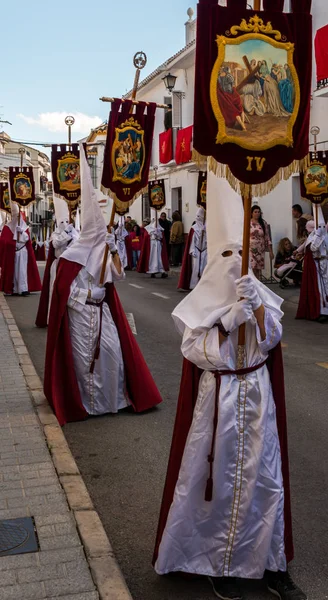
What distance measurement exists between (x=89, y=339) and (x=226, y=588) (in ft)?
11.2

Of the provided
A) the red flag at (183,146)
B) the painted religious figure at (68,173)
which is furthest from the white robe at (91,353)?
the red flag at (183,146)

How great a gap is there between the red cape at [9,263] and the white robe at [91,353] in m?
10.1

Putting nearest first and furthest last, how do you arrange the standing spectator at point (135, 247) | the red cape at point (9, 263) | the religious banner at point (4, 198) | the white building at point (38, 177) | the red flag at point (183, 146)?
1. the red cape at point (9, 263)
2. the religious banner at point (4, 198)
3. the standing spectator at point (135, 247)
4. the red flag at point (183, 146)
5. the white building at point (38, 177)

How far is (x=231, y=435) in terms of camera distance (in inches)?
135

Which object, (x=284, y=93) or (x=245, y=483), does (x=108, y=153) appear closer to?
(x=284, y=93)

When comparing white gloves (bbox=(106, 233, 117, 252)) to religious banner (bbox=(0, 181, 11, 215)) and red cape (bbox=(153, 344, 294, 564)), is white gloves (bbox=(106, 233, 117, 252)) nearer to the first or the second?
red cape (bbox=(153, 344, 294, 564))

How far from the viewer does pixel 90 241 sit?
6516 mm

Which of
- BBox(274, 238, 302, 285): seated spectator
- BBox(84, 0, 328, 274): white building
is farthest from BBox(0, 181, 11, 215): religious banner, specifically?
BBox(274, 238, 302, 285): seated spectator

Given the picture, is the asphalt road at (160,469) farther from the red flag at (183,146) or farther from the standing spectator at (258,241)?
the red flag at (183,146)

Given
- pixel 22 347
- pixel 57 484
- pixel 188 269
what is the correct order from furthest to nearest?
pixel 188 269 < pixel 22 347 < pixel 57 484

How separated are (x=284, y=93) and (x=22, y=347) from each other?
6.56 meters

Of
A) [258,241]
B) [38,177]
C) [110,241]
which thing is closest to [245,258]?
[110,241]

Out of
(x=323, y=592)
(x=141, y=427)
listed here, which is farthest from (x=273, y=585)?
→ (x=141, y=427)

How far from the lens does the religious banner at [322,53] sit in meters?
A: 14.8
